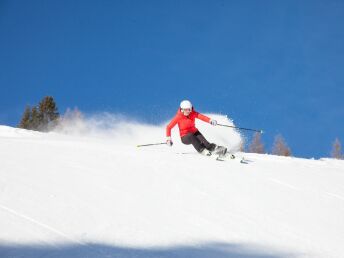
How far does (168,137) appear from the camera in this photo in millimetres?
10711

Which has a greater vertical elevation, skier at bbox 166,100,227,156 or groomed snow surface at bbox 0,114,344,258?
skier at bbox 166,100,227,156

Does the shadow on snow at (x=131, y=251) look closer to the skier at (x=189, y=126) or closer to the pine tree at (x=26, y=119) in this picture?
the skier at (x=189, y=126)

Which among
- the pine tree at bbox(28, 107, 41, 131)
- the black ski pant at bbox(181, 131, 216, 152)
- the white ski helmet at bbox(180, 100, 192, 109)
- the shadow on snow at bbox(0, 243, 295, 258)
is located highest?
the pine tree at bbox(28, 107, 41, 131)

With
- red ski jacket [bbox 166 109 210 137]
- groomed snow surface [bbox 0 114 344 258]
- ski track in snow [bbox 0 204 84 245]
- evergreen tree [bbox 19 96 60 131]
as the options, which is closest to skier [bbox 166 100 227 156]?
red ski jacket [bbox 166 109 210 137]

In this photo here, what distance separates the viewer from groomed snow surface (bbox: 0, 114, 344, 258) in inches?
158

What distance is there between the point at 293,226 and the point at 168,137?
5770 mm

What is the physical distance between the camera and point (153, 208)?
17.0 feet

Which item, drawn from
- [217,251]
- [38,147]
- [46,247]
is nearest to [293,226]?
[217,251]

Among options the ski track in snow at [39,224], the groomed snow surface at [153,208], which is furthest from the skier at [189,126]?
the ski track in snow at [39,224]

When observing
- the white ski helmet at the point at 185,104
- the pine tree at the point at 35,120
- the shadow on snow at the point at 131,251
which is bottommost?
the shadow on snow at the point at 131,251

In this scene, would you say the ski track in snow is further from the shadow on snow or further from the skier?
the skier

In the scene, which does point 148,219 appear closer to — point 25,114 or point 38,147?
point 38,147

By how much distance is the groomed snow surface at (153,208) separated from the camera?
13.2ft

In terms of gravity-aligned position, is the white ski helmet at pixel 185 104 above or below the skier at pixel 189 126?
above
